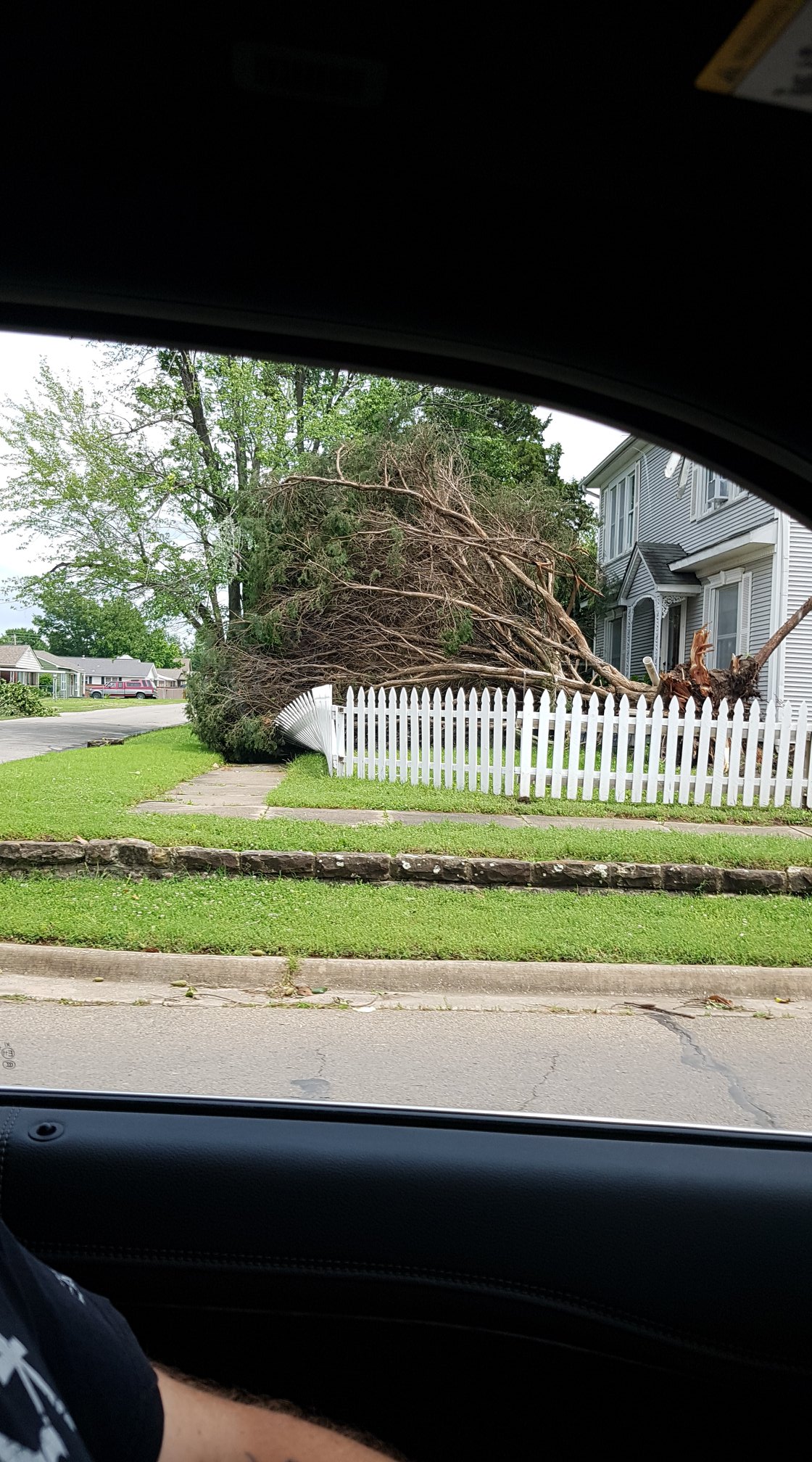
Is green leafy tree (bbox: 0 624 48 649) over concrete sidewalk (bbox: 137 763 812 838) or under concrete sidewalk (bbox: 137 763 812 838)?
over

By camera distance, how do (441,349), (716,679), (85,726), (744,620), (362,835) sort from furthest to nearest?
(85,726), (744,620), (716,679), (362,835), (441,349)

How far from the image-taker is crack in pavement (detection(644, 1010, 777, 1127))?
9.76ft

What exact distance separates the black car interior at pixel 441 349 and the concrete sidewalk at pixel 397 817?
594cm

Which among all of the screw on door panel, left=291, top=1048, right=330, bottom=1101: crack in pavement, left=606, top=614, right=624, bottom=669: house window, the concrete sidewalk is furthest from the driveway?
the screw on door panel

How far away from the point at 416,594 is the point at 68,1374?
11.2 m

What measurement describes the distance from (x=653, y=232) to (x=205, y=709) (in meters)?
13.2

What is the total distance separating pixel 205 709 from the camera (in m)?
14.0

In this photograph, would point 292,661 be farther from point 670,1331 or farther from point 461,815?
point 670,1331

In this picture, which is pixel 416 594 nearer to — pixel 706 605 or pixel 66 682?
pixel 706 605

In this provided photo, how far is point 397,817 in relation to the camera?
8.53 meters

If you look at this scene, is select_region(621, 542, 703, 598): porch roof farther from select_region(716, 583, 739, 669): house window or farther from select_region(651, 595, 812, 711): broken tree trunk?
select_region(651, 595, 812, 711): broken tree trunk

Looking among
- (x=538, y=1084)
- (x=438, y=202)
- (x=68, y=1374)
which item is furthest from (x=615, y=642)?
(x=68, y=1374)

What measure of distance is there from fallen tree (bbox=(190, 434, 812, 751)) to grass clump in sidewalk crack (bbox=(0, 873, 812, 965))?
19.0 feet

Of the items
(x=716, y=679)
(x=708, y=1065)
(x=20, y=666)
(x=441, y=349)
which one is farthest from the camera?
(x=20, y=666)
